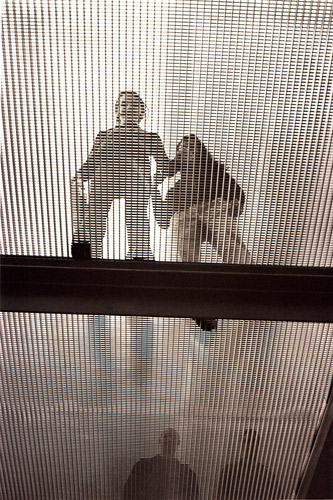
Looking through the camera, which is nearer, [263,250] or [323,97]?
[323,97]

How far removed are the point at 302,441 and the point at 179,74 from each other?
88cm

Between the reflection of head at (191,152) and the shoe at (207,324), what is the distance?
368mm

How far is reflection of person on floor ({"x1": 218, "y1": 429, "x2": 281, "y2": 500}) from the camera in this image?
103 centimetres

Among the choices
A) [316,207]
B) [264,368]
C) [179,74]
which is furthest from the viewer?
[264,368]

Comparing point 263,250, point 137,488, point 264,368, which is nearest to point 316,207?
point 263,250

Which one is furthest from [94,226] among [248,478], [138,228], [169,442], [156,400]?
[248,478]

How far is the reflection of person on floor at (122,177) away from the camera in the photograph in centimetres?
91

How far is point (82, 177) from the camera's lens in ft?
3.13

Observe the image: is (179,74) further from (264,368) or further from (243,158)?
(264,368)

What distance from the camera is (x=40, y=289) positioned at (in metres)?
1.04

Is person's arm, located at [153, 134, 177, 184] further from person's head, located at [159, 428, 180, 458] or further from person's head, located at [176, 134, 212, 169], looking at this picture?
person's head, located at [159, 428, 180, 458]

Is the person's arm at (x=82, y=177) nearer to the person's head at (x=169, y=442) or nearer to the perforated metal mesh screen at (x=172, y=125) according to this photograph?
the perforated metal mesh screen at (x=172, y=125)

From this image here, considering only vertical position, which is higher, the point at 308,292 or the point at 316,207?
the point at 316,207

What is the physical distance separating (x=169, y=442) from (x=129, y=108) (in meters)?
0.77
